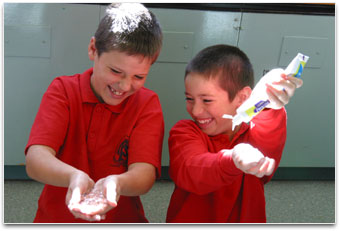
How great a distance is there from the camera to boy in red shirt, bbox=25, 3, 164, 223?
842mm

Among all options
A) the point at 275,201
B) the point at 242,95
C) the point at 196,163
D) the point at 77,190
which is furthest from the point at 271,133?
the point at 275,201

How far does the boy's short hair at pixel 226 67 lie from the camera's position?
938 millimetres

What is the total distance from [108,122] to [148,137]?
0.38ft

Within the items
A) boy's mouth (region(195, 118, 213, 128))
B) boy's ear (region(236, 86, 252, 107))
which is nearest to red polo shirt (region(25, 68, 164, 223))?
boy's mouth (region(195, 118, 213, 128))

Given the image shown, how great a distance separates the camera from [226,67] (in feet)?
3.13

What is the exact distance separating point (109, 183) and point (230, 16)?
971mm

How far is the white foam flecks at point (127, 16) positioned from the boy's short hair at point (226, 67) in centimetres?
19

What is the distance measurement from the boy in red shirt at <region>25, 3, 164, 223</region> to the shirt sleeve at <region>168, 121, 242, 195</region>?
0.06m

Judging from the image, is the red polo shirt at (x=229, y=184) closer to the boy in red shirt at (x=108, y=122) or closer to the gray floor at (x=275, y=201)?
the boy in red shirt at (x=108, y=122)

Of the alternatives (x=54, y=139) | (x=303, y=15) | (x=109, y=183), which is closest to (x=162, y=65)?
(x=303, y=15)

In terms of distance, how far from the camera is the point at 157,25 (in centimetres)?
92

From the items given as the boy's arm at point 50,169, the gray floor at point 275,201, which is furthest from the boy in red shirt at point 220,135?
the gray floor at point 275,201

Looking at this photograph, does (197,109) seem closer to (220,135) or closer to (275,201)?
(220,135)

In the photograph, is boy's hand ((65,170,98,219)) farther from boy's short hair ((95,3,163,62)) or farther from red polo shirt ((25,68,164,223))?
boy's short hair ((95,3,163,62))
